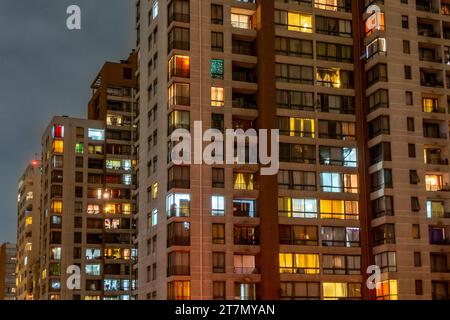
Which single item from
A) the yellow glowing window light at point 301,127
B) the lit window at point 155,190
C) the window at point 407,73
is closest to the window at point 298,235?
the yellow glowing window light at point 301,127

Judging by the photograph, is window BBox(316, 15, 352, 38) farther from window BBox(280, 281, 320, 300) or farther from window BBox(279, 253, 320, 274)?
window BBox(280, 281, 320, 300)

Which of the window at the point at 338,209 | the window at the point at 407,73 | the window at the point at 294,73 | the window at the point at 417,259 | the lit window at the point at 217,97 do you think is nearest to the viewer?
the window at the point at 417,259

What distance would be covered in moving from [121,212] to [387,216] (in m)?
86.2

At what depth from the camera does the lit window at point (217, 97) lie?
92.3 metres

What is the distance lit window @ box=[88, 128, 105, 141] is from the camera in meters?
171

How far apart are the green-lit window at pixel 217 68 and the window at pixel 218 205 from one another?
14.6 m

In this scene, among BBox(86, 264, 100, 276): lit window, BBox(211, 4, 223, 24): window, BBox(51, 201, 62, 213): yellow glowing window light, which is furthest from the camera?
BBox(51, 201, 62, 213): yellow glowing window light

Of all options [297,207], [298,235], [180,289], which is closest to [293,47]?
[297,207]

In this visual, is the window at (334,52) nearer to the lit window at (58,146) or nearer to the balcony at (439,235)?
the balcony at (439,235)

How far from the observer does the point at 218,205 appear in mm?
89312

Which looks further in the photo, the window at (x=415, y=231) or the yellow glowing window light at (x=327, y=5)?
the yellow glowing window light at (x=327, y=5)

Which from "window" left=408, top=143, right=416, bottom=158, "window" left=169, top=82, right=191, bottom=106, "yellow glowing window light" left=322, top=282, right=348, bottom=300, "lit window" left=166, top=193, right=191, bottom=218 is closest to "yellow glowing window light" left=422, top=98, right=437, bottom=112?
"window" left=408, top=143, right=416, bottom=158

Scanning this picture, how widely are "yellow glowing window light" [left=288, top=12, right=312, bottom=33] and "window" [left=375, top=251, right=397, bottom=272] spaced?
94.9 feet

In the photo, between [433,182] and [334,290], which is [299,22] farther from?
[334,290]
